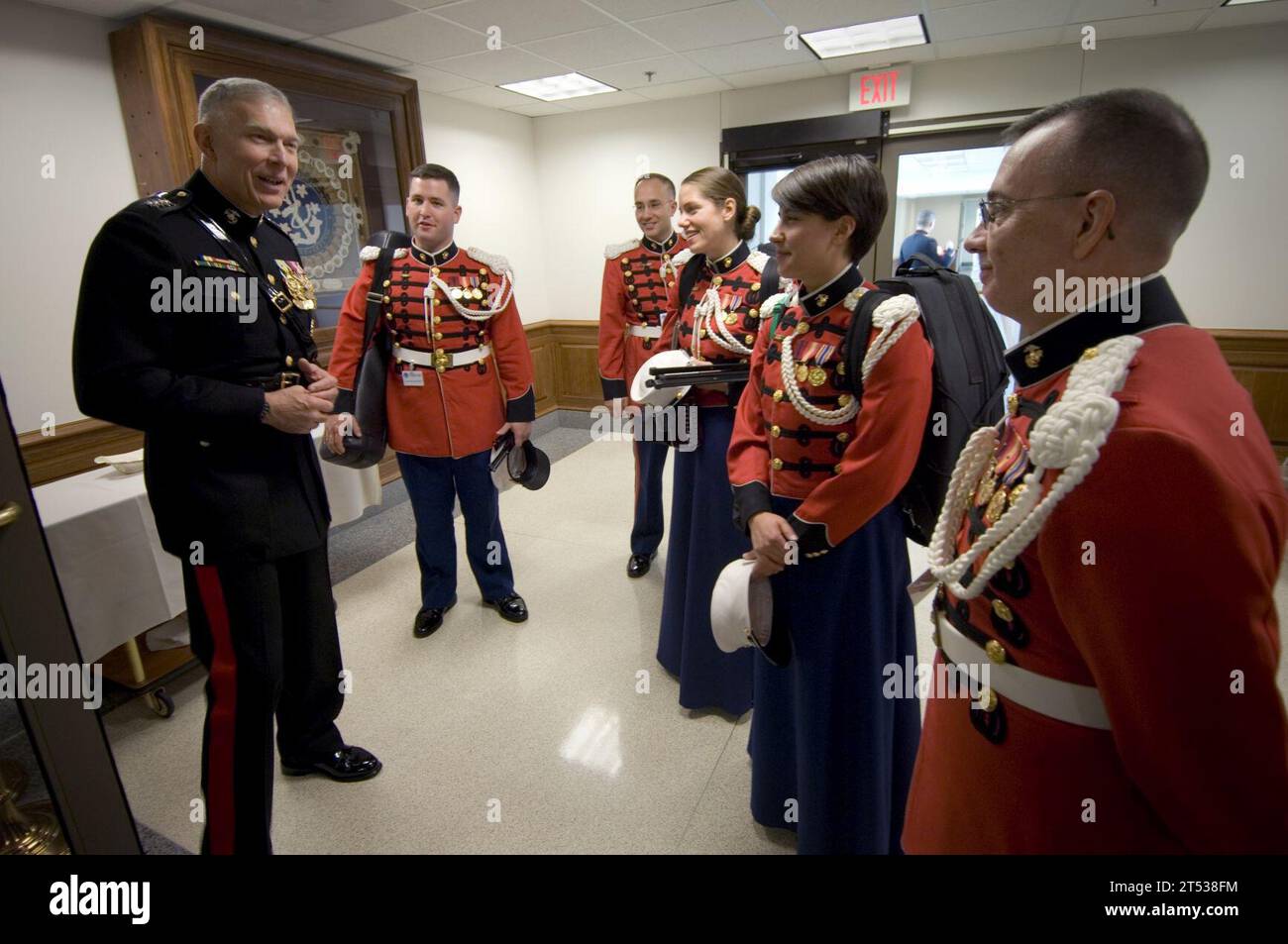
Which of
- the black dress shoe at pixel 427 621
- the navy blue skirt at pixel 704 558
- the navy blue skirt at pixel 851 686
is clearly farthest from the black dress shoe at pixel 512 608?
the navy blue skirt at pixel 851 686

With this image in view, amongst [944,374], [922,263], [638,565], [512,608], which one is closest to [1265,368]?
[922,263]

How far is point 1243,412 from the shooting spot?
0.58 meters

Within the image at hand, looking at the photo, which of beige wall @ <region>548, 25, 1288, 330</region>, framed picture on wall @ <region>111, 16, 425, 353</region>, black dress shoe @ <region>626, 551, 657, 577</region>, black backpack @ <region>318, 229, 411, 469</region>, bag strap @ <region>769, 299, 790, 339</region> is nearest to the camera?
bag strap @ <region>769, 299, 790, 339</region>

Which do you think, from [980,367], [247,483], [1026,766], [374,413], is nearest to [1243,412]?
[1026,766]

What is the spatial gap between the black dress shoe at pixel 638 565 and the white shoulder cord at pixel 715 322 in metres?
1.46

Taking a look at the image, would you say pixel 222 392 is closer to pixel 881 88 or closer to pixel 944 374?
pixel 944 374

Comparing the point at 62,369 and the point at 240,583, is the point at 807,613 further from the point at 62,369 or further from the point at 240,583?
the point at 62,369

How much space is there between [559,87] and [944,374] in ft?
14.0

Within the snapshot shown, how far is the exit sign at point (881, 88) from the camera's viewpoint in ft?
14.0

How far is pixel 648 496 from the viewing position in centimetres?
318

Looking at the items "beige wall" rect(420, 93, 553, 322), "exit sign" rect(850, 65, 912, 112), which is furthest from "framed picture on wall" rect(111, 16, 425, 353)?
"exit sign" rect(850, 65, 912, 112)

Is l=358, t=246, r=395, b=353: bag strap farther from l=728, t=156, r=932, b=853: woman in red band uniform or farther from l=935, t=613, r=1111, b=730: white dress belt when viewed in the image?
l=935, t=613, r=1111, b=730: white dress belt

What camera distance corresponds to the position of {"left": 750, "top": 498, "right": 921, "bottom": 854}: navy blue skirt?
53.4 inches

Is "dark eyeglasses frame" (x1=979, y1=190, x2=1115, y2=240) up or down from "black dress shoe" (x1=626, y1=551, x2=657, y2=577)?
up
